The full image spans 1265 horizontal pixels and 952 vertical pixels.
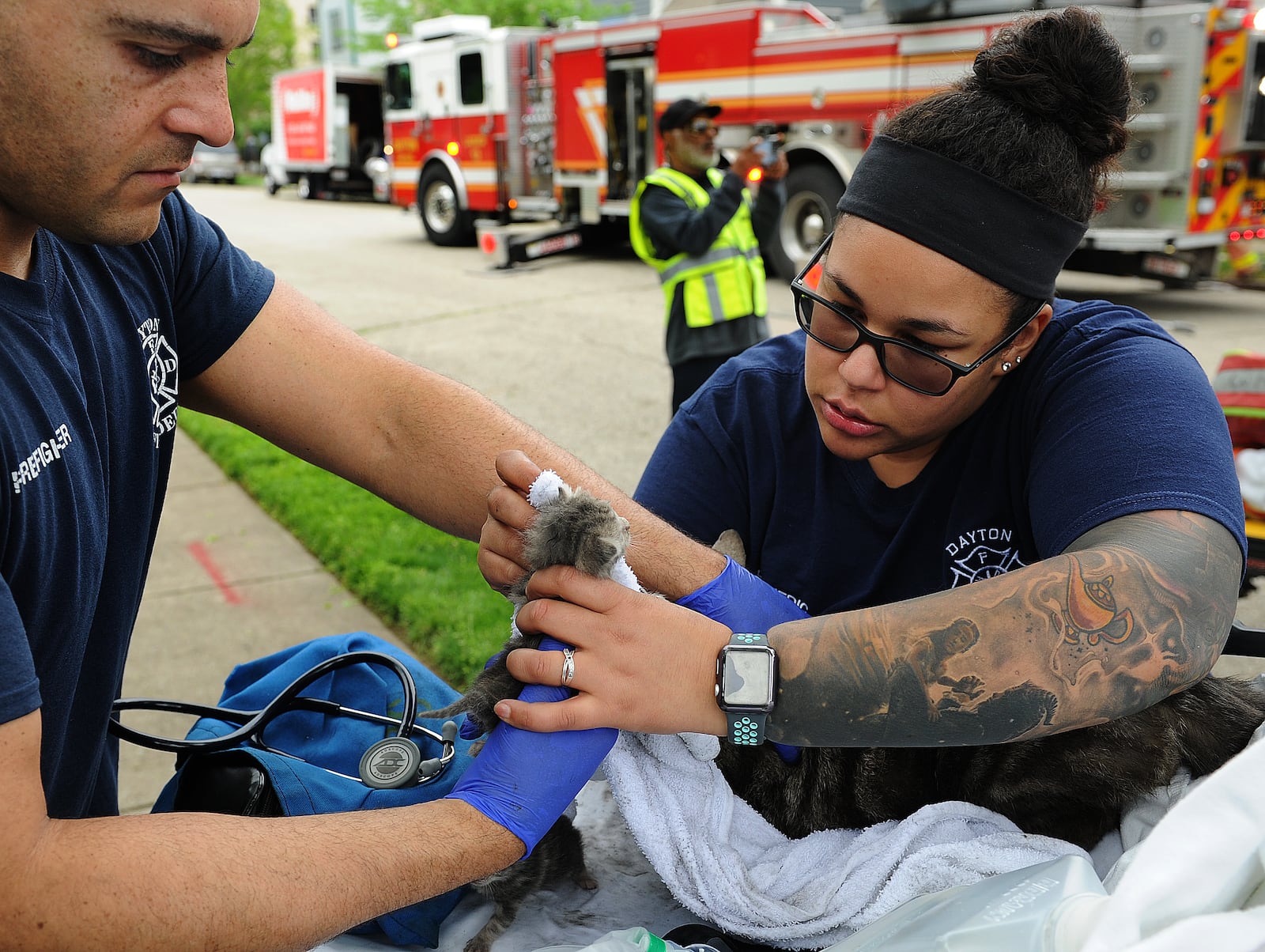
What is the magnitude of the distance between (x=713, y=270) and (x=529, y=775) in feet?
14.6

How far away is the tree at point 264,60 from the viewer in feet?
133

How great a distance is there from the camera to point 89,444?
152 centimetres

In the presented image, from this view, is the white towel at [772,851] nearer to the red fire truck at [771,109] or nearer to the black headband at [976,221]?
the black headband at [976,221]

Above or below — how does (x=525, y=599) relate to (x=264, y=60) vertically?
below

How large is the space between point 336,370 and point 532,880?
0.99m

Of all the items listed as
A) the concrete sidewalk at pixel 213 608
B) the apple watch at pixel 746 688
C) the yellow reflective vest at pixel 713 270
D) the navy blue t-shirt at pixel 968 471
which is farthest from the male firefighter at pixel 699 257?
the apple watch at pixel 746 688

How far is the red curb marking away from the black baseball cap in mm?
3473

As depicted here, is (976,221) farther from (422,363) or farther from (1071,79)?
(422,363)

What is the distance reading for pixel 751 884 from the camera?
1.61 m

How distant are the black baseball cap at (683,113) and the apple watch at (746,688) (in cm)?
506

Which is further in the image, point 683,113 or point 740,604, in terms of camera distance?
point 683,113

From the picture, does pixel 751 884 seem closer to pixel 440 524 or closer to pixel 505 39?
pixel 440 524

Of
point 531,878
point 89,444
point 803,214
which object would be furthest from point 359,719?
point 803,214

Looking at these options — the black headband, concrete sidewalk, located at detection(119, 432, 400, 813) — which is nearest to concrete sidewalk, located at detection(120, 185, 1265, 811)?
concrete sidewalk, located at detection(119, 432, 400, 813)
